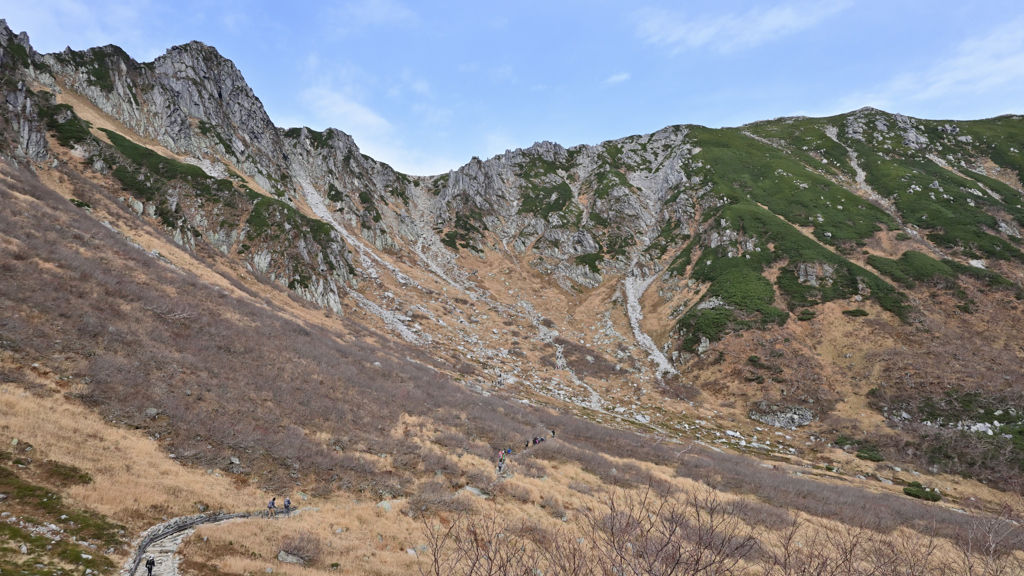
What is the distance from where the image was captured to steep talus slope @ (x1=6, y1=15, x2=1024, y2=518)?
41.2m

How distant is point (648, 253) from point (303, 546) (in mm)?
87259

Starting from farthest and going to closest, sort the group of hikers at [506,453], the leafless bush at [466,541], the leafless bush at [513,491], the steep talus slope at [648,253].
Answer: the steep talus slope at [648,253]
the group of hikers at [506,453]
the leafless bush at [513,491]
the leafless bush at [466,541]

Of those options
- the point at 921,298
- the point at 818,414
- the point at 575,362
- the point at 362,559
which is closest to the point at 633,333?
the point at 575,362

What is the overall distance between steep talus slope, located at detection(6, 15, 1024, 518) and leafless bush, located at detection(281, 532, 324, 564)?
27277 mm

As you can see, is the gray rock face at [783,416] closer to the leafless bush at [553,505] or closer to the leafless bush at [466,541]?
the leafless bush at [553,505]

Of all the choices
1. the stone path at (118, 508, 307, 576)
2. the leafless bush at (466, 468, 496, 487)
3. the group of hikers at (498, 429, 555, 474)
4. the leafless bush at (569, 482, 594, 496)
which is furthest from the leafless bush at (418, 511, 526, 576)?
the stone path at (118, 508, 307, 576)

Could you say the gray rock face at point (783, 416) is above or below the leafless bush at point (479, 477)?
above

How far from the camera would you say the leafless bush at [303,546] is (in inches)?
420

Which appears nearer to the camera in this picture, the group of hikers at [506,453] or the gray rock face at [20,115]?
the group of hikers at [506,453]

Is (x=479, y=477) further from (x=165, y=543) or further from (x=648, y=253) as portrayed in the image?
(x=648, y=253)

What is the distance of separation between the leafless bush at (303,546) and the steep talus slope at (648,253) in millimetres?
27277

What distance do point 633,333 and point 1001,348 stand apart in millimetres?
40121

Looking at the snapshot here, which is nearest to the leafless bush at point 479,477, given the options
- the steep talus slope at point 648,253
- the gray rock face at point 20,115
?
the steep talus slope at point 648,253

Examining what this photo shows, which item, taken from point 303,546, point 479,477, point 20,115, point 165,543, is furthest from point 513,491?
point 20,115
